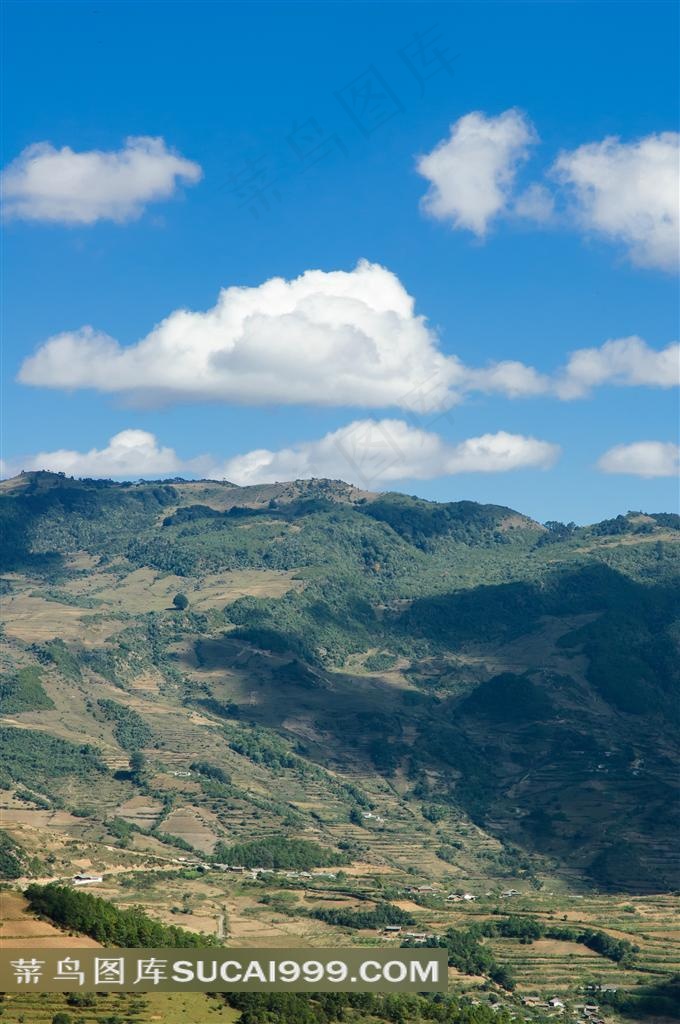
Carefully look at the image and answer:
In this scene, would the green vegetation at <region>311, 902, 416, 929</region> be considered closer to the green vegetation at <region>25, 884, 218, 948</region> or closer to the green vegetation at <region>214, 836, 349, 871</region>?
the green vegetation at <region>214, 836, 349, 871</region>

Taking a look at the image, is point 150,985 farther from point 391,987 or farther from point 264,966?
point 391,987

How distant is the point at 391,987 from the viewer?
205 feet

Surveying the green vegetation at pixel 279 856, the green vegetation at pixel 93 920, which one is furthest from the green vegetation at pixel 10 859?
the green vegetation at pixel 93 920

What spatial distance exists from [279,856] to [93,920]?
9024 cm

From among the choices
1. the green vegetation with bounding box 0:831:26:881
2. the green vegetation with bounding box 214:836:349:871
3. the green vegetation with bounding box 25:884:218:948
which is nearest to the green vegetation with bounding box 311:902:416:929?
the green vegetation with bounding box 214:836:349:871

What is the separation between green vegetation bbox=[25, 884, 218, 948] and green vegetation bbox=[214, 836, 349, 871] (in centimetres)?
7958

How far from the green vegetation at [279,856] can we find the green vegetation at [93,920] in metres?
79.6

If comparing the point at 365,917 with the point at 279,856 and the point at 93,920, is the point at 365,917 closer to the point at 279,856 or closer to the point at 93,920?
the point at 279,856

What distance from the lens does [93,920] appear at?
344 feet

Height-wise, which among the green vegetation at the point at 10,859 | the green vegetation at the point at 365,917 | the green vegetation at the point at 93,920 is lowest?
the green vegetation at the point at 365,917

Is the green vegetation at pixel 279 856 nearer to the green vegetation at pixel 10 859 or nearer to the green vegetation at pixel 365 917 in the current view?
the green vegetation at pixel 365 917

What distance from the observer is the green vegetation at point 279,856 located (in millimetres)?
190125

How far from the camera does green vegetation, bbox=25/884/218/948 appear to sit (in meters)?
104

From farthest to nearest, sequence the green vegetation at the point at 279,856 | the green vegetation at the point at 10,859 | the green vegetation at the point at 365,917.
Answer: the green vegetation at the point at 279,856
the green vegetation at the point at 365,917
the green vegetation at the point at 10,859
